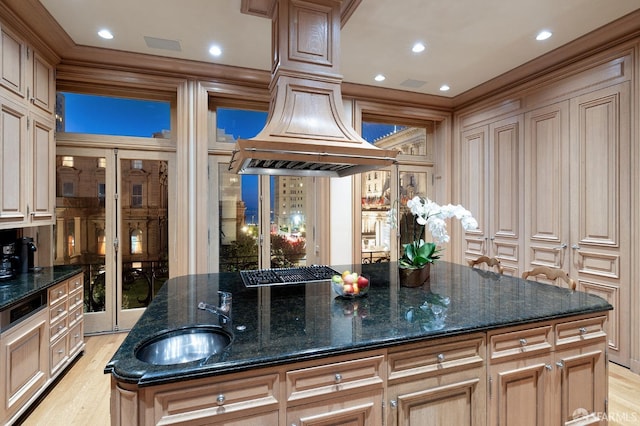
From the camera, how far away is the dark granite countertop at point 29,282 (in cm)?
204

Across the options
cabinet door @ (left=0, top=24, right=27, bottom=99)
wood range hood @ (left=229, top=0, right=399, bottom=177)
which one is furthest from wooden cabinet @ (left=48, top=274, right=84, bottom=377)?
wood range hood @ (left=229, top=0, right=399, bottom=177)

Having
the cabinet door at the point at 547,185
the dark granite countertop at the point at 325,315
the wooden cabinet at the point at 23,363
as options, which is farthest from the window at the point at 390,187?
the wooden cabinet at the point at 23,363

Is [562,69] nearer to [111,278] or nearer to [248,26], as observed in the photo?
[248,26]

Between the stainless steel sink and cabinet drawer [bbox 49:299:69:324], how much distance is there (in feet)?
5.71

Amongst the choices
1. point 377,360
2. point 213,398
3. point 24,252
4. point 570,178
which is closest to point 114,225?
point 24,252

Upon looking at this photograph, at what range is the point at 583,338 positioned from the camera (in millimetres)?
1760

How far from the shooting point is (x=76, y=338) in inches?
118

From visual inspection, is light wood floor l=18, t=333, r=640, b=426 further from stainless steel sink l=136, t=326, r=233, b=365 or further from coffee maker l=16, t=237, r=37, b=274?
stainless steel sink l=136, t=326, r=233, b=365

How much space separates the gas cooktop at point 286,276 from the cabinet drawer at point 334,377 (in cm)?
104

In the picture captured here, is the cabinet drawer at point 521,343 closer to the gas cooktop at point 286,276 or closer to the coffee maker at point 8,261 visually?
the gas cooktop at point 286,276

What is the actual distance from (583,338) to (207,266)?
3362mm

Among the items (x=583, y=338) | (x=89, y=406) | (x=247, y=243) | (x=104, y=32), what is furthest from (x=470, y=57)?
(x=89, y=406)

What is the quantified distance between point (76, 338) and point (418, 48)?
422 centimetres

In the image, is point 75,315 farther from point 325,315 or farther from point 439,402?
point 439,402
